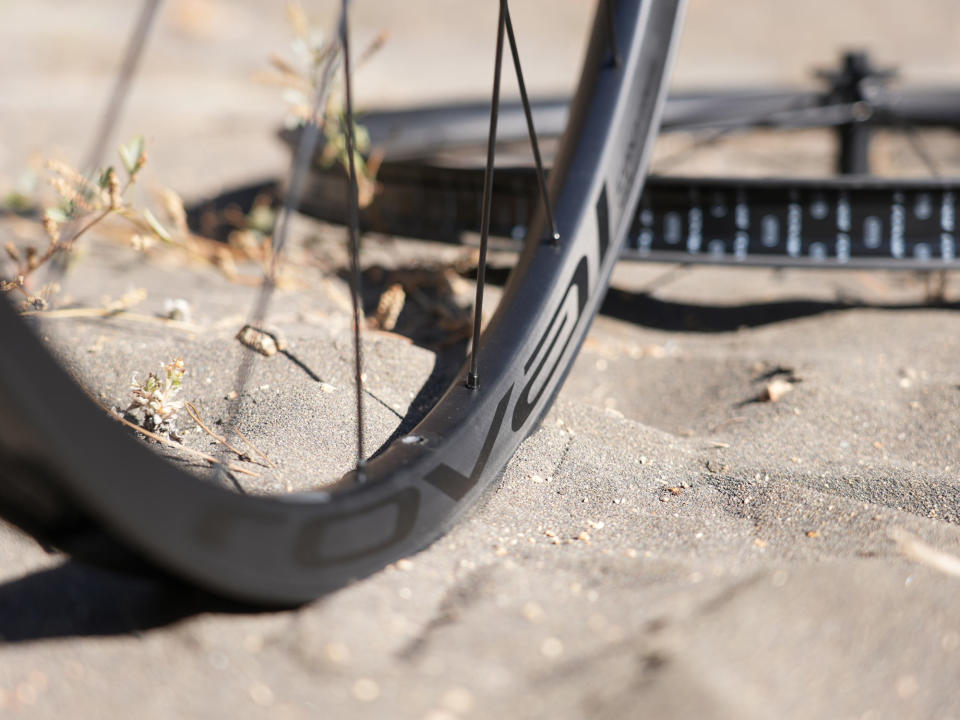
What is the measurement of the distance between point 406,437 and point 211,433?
322 mm

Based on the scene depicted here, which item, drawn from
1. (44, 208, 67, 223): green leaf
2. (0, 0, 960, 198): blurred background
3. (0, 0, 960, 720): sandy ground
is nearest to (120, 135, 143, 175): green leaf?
(44, 208, 67, 223): green leaf

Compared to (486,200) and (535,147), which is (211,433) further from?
(535,147)

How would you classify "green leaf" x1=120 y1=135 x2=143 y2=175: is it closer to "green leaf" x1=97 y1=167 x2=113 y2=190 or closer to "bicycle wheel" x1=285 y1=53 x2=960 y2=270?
"green leaf" x1=97 y1=167 x2=113 y2=190

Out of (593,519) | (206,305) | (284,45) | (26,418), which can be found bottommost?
(593,519)

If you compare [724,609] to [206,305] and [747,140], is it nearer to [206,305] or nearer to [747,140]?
[206,305]

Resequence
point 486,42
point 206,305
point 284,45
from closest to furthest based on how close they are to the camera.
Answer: point 206,305 < point 284,45 < point 486,42

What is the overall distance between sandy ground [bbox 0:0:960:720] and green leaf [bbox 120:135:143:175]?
0.31 m

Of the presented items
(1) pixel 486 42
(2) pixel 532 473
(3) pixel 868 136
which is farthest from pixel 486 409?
(1) pixel 486 42

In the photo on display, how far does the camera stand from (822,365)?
1743 millimetres

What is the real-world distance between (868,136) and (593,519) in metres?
2.46

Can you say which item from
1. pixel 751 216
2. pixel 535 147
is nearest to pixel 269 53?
pixel 751 216

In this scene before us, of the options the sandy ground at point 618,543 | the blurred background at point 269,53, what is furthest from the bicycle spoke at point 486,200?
the blurred background at point 269,53

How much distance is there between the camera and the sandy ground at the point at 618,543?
0.82 m

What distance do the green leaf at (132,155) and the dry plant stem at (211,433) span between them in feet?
1.49
